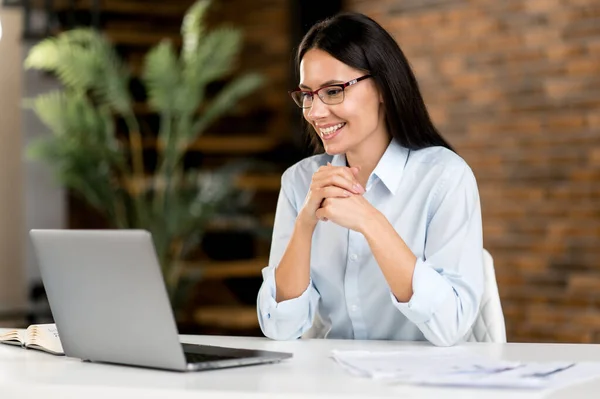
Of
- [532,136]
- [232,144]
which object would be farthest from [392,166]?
[232,144]

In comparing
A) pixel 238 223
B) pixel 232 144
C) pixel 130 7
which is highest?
pixel 130 7

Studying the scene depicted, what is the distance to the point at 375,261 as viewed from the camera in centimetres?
230

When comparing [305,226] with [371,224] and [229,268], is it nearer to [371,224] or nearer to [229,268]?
[371,224]

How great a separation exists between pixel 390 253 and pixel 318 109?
1.30ft

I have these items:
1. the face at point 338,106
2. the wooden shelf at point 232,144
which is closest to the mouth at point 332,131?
the face at point 338,106

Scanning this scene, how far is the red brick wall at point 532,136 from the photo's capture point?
14.5ft

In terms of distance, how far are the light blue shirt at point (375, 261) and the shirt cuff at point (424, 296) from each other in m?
0.06

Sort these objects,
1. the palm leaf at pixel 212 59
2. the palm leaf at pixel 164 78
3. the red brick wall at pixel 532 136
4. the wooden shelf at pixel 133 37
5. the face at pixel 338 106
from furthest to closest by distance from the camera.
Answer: the wooden shelf at pixel 133 37 < the palm leaf at pixel 212 59 < the palm leaf at pixel 164 78 < the red brick wall at pixel 532 136 < the face at pixel 338 106

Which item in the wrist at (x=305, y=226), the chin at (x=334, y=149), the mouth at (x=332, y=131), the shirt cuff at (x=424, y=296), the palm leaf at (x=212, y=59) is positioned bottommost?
the shirt cuff at (x=424, y=296)

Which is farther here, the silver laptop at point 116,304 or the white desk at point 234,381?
the silver laptop at point 116,304

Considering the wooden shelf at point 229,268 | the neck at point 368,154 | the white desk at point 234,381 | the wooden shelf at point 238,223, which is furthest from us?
the wooden shelf at point 229,268

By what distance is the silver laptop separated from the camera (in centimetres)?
160

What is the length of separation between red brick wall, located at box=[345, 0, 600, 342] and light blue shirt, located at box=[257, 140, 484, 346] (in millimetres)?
2250

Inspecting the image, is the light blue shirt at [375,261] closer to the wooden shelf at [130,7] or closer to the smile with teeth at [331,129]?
the smile with teeth at [331,129]
